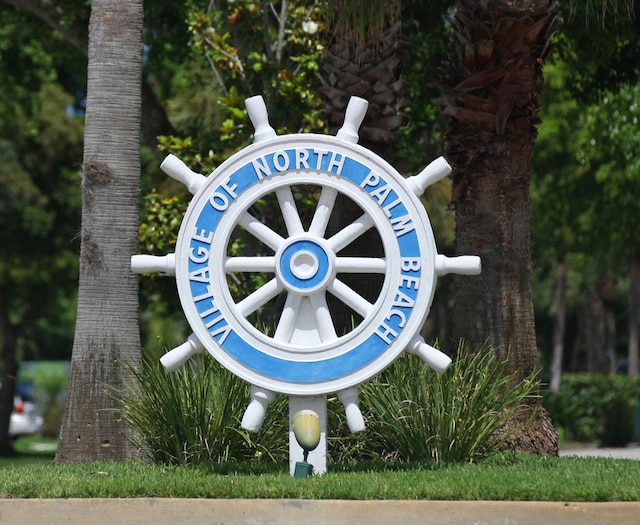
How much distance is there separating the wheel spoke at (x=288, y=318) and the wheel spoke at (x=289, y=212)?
0.48 m

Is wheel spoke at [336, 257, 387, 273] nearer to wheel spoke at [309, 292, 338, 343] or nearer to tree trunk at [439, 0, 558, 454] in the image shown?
wheel spoke at [309, 292, 338, 343]

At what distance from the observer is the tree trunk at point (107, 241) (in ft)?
30.1

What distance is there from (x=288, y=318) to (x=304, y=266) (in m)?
0.38

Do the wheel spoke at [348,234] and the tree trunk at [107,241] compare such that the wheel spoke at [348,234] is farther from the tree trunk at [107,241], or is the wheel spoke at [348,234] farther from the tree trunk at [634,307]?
the tree trunk at [634,307]

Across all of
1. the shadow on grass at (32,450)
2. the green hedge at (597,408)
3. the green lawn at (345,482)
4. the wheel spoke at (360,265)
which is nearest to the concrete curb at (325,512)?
the green lawn at (345,482)

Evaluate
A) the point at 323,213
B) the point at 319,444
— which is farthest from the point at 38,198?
the point at 319,444

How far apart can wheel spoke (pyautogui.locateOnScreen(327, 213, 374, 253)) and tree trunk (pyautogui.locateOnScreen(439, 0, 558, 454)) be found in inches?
78.8

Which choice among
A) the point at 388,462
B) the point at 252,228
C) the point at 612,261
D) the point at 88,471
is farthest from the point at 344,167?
the point at 612,261

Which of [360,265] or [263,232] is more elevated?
[263,232]

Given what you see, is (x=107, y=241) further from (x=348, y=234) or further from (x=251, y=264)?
(x=348, y=234)

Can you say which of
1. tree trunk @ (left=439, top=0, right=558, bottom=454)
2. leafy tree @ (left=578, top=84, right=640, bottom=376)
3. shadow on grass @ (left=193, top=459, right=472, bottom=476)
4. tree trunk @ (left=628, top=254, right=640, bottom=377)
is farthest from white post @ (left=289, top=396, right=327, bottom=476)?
tree trunk @ (left=628, top=254, right=640, bottom=377)

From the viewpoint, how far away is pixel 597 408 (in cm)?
2570

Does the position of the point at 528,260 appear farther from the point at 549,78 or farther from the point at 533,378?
the point at 549,78

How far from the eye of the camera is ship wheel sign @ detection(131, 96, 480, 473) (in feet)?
25.7
